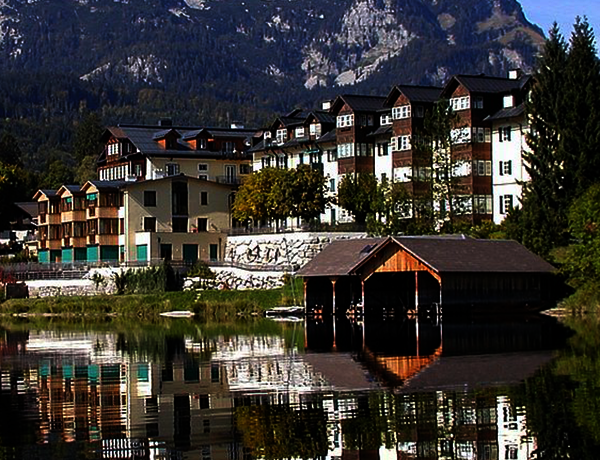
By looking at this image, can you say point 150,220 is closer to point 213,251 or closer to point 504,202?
point 213,251

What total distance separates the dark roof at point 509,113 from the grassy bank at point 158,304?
65.6 feet

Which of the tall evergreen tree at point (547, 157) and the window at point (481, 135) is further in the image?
the window at point (481, 135)

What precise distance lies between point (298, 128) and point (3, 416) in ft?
271

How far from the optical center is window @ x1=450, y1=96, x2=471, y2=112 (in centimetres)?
9643

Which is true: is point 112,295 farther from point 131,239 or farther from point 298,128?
point 298,128

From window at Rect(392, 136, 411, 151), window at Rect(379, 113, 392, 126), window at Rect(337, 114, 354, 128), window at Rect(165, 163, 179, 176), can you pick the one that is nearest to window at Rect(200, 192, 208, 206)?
window at Rect(165, 163, 179, 176)

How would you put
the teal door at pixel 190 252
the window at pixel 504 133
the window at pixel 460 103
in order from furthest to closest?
the teal door at pixel 190 252 < the window at pixel 460 103 < the window at pixel 504 133

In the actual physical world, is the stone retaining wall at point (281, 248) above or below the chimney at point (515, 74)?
below

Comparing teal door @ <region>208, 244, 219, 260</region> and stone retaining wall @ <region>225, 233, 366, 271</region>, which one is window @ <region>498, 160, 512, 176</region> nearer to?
stone retaining wall @ <region>225, 233, 366, 271</region>

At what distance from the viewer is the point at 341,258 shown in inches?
3201

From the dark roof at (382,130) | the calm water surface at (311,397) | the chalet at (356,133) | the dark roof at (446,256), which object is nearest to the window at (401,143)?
the dark roof at (382,130)

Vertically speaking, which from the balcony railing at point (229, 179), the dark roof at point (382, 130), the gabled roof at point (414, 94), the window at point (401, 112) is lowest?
the balcony railing at point (229, 179)

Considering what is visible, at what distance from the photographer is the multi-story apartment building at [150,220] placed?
10912cm

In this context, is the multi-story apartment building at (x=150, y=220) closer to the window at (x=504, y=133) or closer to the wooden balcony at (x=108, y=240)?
the wooden balcony at (x=108, y=240)
